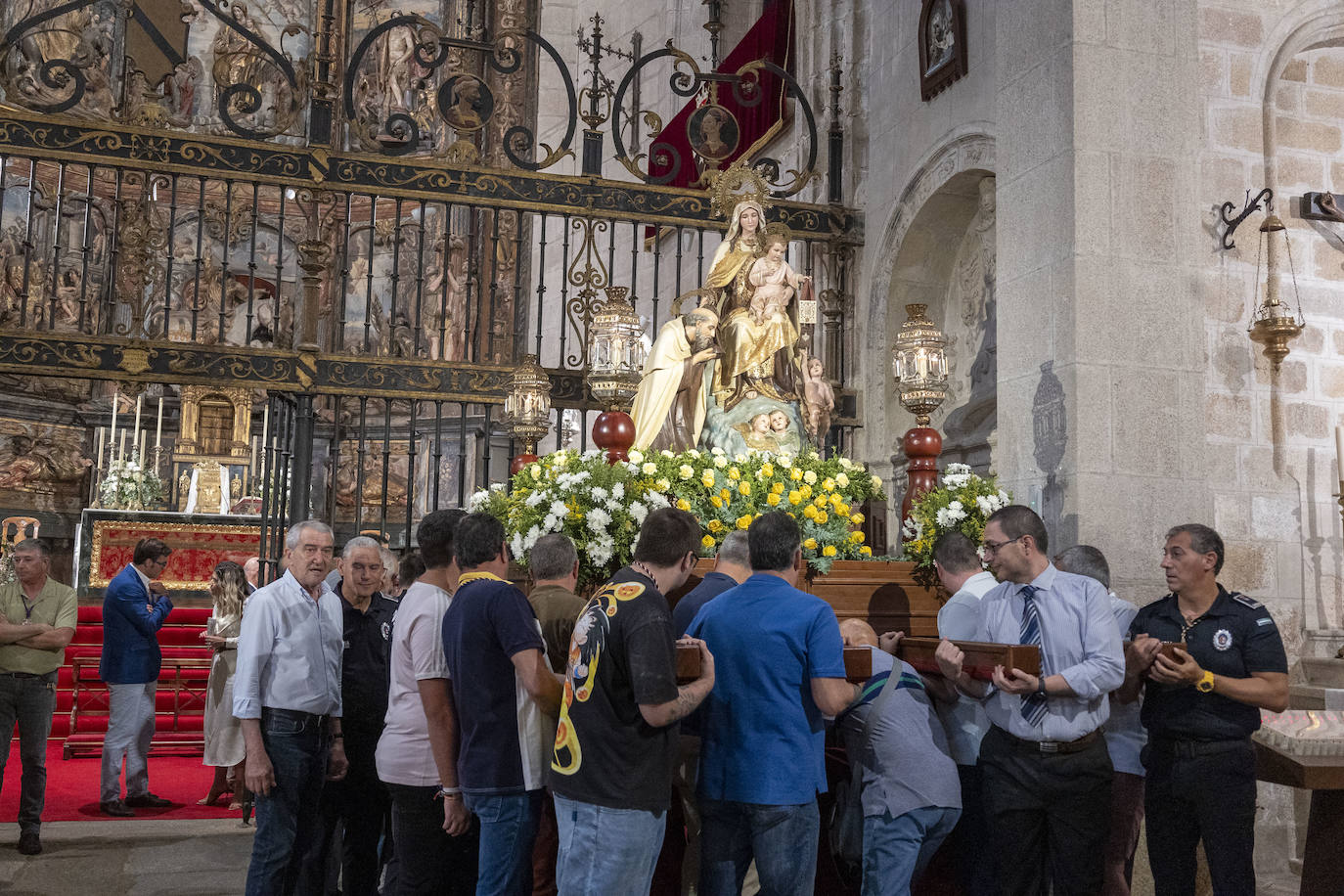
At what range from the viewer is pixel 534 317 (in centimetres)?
1677

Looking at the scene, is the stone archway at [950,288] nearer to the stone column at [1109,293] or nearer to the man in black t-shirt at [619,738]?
the stone column at [1109,293]

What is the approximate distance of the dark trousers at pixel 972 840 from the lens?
4062 mm

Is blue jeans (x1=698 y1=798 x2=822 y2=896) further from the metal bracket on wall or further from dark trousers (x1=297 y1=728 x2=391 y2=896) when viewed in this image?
the metal bracket on wall

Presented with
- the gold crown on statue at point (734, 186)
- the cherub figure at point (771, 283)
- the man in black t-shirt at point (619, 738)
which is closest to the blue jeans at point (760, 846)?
the man in black t-shirt at point (619, 738)

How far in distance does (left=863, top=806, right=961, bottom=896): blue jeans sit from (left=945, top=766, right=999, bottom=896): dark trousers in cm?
21

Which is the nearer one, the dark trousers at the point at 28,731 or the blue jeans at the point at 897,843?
the blue jeans at the point at 897,843

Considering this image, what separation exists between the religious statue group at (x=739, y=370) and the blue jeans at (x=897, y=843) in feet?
11.2

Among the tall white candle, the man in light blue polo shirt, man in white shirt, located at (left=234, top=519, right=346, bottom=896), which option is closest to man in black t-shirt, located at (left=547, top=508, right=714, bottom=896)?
man in white shirt, located at (left=234, top=519, right=346, bottom=896)

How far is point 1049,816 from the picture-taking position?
12.7 ft

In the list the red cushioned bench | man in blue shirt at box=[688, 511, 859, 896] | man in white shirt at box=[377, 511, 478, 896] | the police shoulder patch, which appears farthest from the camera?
the red cushioned bench

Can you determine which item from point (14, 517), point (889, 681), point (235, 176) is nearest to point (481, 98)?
point (235, 176)

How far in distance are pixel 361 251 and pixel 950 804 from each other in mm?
16086

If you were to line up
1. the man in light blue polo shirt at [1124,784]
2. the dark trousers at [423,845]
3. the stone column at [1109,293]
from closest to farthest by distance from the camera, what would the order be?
the dark trousers at [423,845] → the man in light blue polo shirt at [1124,784] → the stone column at [1109,293]

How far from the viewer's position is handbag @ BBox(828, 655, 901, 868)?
3.89 metres
